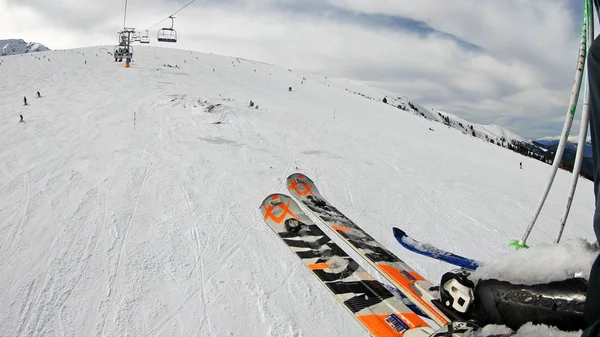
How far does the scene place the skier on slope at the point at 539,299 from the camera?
124 centimetres

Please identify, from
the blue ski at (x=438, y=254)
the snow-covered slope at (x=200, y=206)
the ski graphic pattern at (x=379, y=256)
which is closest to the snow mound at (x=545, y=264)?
the ski graphic pattern at (x=379, y=256)

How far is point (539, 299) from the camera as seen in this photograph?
1.60m

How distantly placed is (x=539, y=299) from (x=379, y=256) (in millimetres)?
1813

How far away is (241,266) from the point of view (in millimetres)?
4695

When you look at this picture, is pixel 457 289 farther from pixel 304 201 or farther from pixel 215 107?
pixel 215 107

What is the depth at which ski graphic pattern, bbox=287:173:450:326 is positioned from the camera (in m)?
2.57

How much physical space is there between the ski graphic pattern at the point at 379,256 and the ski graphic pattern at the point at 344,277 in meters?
0.15

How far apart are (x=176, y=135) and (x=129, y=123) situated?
7.23 feet

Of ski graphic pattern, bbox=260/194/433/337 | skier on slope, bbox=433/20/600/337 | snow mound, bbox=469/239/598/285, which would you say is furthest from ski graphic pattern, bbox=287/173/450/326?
snow mound, bbox=469/239/598/285

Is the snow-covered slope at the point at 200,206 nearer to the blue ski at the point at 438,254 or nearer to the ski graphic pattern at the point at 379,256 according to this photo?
the ski graphic pattern at the point at 379,256

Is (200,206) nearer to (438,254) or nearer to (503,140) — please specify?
(438,254)

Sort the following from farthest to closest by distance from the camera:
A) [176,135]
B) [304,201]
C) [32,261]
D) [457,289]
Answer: [176,135]
[304,201]
[32,261]
[457,289]

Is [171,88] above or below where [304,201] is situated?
above

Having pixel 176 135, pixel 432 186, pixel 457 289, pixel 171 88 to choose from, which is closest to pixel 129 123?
pixel 176 135
